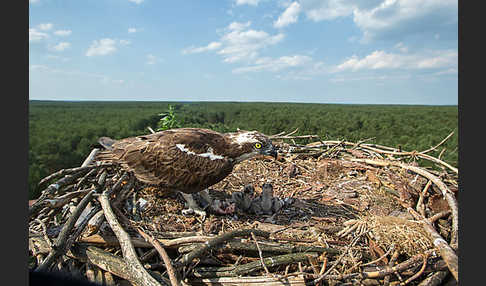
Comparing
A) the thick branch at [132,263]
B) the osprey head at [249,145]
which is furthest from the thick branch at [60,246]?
the osprey head at [249,145]

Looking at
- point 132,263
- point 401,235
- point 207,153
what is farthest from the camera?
point 207,153

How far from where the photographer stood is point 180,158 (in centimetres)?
340

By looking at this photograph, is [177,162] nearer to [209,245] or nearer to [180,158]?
[180,158]

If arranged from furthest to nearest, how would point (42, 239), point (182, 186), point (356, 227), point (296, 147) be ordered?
point (296, 147)
point (182, 186)
point (356, 227)
point (42, 239)

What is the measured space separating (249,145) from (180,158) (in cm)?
98

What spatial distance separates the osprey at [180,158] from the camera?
3.38 metres

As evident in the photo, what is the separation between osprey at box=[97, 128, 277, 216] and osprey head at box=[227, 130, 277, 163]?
0.05 feet

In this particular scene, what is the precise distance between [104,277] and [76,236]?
0.46 meters

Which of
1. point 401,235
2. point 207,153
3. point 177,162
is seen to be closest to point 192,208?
point 177,162

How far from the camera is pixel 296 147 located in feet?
18.0

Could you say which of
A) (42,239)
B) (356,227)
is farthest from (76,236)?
(356,227)

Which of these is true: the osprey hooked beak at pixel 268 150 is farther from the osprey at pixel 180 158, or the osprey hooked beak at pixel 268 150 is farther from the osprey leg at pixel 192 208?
the osprey leg at pixel 192 208

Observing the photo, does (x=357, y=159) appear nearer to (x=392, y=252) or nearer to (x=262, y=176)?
(x=262, y=176)

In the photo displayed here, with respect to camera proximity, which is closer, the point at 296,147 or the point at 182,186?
the point at 182,186
